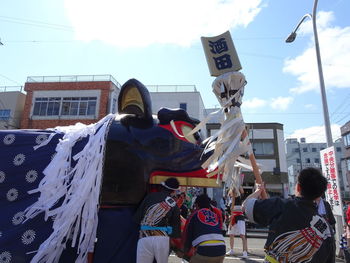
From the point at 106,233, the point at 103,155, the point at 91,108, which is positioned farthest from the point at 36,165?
the point at 91,108

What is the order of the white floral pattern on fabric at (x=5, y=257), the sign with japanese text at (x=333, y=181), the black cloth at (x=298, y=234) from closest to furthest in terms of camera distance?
the black cloth at (x=298, y=234)
the white floral pattern on fabric at (x=5, y=257)
the sign with japanese text at (x=333, y=181)

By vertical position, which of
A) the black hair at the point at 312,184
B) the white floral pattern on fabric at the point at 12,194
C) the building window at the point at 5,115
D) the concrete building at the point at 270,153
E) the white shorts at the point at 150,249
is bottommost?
the white shorts at the point at 150,249

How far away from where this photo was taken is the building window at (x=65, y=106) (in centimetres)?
1998

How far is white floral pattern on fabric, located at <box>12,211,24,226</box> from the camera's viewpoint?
2.79m

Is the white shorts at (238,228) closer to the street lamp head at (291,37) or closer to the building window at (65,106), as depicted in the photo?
the street lamp head at (291,37)

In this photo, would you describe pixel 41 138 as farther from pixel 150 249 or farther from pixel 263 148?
pixel 263 148

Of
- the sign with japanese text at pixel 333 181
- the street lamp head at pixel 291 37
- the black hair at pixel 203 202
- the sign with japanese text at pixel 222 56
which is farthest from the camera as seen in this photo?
the street lamp head at pixel 291 37

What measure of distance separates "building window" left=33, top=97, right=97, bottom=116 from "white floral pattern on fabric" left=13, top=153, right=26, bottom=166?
688 inches

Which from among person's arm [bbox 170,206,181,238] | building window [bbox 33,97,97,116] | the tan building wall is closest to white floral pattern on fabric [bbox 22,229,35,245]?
person's arm [bbox 170,206,181,238]

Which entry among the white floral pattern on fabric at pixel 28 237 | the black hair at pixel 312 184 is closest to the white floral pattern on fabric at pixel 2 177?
the white floral pattern on fabric at pixel 28 237

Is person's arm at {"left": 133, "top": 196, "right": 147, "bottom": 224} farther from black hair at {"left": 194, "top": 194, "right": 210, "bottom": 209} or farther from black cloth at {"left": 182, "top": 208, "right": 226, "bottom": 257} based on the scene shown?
black hair at {"left": 194, "top": 194, "right": 210, "bottom": 209}

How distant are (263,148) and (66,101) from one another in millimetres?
13990

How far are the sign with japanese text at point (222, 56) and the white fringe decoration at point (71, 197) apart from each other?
51.0 inches

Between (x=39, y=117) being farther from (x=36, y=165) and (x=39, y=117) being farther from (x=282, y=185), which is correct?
(x=36, y=165)
